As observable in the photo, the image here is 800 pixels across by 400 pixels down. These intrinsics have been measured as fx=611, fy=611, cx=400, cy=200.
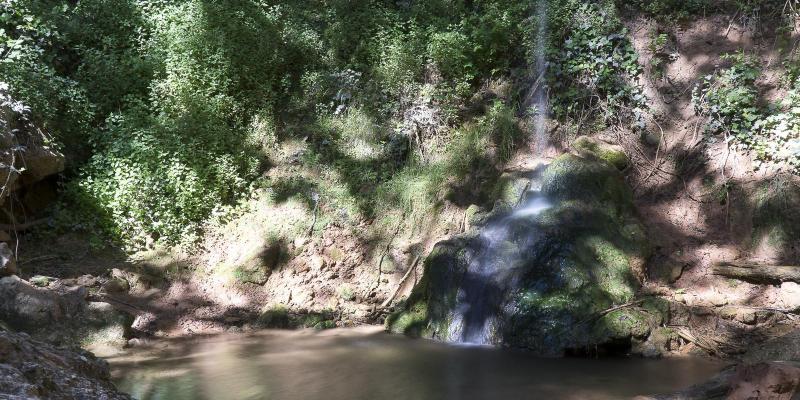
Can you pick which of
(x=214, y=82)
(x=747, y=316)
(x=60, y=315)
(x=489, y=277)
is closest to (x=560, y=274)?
(x=489, y=277)

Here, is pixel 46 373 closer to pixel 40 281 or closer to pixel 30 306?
pixel 30 306

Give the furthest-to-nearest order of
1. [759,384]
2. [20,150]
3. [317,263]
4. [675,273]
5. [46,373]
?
[317,263] → [20,150] → [675,273] → [759,384] → [46,373]

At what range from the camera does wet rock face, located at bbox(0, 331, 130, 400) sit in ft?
10.1

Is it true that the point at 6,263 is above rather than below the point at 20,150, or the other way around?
below

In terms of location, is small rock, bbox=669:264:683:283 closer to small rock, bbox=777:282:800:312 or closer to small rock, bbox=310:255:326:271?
small rock, bbox=777:282:800:312

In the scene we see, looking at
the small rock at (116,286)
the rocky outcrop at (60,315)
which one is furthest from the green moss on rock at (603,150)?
the small rock at (116,286)

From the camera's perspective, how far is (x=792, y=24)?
1070 centimetres

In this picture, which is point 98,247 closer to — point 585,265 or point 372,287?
point 372,287

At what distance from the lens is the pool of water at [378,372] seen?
639 centimetres

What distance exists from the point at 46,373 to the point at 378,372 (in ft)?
14.1

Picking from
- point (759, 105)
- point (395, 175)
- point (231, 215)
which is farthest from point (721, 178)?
point (231, 215)

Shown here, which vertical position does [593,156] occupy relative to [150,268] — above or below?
above

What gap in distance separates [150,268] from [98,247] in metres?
1.12

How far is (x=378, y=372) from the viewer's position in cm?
727
